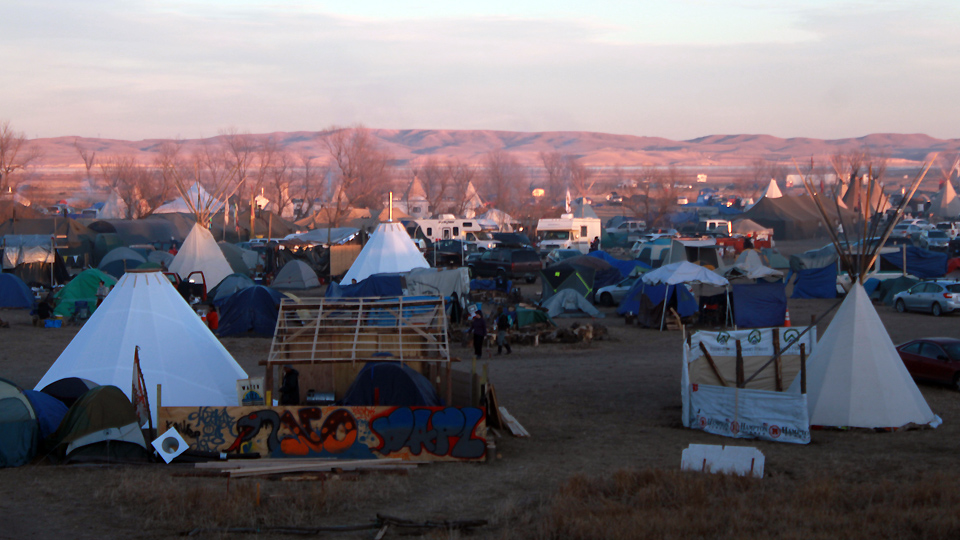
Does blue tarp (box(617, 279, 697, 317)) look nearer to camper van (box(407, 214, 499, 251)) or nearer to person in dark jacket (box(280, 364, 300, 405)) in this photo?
person in dark jacket (box(280, 364, 300, 405))

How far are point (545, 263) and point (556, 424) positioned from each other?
2027 cm

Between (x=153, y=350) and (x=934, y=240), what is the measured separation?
4218 centimetres

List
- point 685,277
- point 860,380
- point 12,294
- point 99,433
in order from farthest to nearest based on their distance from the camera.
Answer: point 12,294 < point 685,277 < point 860,380 < point 99,433

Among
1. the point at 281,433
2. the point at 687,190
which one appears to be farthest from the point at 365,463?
the point at 687,190

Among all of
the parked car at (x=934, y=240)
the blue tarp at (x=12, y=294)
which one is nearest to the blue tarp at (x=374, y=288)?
the blue tarp at (x=12, y=294)

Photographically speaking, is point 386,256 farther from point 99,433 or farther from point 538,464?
point 538,464

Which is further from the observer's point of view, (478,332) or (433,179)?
(433,179)

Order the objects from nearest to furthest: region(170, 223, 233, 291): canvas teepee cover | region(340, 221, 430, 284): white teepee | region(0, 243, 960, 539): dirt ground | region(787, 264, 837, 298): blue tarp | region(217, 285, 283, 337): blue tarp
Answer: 1. region(0, 243, 960, 539): dirt ground
2. region(217, 285, 283, 337): blue tarp
3. region(787, 264, 837, 298): blue tarp
4. region(340, 221, 430, 284): white teepee
5. region(170, 223, 233, 291): canvas teepee cover

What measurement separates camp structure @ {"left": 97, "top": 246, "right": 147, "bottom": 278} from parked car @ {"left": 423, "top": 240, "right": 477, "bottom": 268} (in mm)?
11456

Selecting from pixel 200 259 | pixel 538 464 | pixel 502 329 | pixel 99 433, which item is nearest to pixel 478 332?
pixel 502 329

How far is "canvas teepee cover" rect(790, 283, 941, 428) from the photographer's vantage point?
11953mm

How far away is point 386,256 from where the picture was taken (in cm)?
2883

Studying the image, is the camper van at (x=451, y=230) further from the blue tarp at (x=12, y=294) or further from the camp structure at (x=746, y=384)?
the camp structure at (x=746, y=384)

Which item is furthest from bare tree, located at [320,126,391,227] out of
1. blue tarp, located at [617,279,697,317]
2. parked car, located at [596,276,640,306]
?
blue tarp, located at [617,279,697,317]
